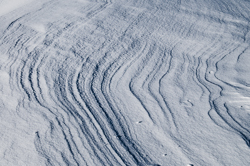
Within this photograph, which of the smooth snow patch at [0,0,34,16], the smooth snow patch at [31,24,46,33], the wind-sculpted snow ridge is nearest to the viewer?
the wind-sculpted snow ridge

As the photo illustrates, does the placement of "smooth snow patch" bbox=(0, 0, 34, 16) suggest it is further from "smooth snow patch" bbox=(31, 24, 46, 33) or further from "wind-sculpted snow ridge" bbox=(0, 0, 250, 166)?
"smooth snow patch" bbox=(31, 24, 46, 33)

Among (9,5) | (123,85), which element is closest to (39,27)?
(9,5)

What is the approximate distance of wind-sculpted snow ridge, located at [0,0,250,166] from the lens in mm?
824

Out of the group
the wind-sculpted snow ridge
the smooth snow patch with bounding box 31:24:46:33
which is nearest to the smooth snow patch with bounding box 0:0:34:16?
the wind-sculpted snow ridge

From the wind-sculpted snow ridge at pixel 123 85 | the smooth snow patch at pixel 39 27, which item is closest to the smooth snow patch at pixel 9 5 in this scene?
the wind-sculpted snow ridge at pixel 123 85

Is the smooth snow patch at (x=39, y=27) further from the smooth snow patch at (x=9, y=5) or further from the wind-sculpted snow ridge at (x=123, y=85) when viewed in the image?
the smooth snow patch at (x=9, y=5)

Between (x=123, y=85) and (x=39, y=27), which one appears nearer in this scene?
(x=123, y=85)

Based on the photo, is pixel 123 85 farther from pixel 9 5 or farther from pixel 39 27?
pixel 9 5

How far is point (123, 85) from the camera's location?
3.64 feet

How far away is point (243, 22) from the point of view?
5.54ft

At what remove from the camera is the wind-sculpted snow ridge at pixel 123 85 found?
82cm

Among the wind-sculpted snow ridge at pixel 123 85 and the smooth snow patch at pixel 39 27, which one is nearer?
the wind-sculpted snow ridge at pixel 123 85

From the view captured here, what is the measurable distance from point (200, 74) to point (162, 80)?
7.2 inches

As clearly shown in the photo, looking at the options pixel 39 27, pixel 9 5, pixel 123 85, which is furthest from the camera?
pixel 9 5
